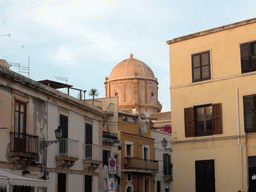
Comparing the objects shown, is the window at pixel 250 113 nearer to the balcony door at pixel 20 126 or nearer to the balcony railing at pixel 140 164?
the balcony door at pixel 20 126

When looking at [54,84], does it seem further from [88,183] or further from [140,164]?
[140,164]

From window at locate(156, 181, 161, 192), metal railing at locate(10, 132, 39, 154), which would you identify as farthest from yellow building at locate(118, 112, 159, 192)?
metal railing at locate(10, 132, 39, 154)

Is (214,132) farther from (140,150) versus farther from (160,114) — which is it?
(160,114)

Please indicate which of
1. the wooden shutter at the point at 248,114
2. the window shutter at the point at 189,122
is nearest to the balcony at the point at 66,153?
the window shutter at the point at 189,122

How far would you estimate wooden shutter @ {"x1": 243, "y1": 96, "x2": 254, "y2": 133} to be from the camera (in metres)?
23.7

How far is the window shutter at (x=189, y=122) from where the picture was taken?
25422 millimetres

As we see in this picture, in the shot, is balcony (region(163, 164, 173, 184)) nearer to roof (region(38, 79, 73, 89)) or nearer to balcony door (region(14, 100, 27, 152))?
roof (region(38, 79, 73, 89))

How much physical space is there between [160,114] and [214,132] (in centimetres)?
4637

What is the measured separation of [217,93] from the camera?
25047mm

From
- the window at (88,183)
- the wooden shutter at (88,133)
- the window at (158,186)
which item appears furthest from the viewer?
the window at (158,186)

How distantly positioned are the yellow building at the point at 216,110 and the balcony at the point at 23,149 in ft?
25.2

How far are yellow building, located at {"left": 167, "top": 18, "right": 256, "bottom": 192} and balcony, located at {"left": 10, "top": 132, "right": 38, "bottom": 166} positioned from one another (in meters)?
7.68

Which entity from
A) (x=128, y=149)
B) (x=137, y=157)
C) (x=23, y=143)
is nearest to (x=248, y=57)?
(x=23, y=143)

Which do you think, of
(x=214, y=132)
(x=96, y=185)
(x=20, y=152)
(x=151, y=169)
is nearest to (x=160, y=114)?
(x=151, y=169)
